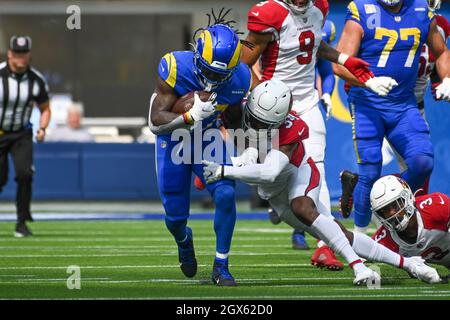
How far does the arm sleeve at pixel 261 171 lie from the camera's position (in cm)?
696

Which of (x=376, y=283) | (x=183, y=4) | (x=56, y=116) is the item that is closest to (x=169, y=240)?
(x=376, y=283)

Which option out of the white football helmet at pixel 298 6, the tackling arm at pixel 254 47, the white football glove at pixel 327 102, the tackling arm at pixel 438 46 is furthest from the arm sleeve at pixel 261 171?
the white football glove at pixel 327 102

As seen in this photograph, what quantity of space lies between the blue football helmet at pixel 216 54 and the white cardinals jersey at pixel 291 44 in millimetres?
1184

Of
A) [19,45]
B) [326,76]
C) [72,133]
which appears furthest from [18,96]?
[72,133]

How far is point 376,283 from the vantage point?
685cm

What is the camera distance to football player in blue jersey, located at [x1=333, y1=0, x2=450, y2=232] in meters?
8.60

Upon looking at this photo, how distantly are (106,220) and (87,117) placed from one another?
36.9ft

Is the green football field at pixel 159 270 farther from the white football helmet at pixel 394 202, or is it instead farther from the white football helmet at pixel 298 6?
the white football helmet at pixel 298 6

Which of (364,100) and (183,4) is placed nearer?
(364,100)

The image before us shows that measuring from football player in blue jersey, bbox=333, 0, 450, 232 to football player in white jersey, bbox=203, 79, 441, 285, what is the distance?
4.58 ft

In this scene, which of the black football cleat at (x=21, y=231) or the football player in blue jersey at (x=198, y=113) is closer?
the football player in blue jersey at (x=198, y=113)

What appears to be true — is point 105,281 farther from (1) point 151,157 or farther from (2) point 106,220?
(1) point 151,157

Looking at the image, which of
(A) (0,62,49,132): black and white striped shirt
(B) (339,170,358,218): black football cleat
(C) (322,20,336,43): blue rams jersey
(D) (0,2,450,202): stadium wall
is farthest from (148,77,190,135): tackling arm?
(D) (0,2,450,202): stadium wall

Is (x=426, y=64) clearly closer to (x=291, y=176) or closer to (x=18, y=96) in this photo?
(x=291, y=176)
